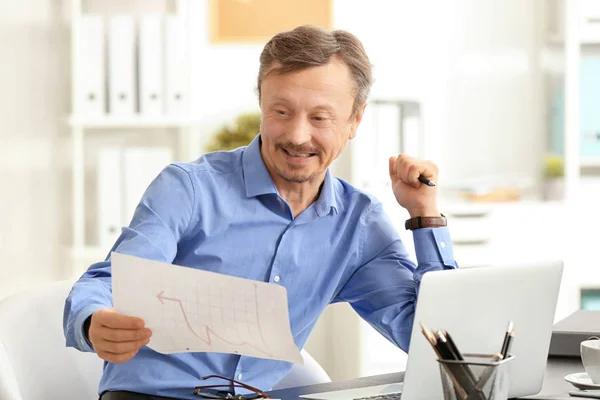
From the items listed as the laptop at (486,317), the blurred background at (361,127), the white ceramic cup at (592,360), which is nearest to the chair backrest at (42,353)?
the laptop at (486,317)

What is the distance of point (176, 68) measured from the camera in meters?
3.13

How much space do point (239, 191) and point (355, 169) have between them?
5.75 feet

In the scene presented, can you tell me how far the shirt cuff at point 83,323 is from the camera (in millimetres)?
1201

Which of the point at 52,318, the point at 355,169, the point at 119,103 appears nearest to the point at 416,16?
the point at 355,169

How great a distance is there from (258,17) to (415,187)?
6.79 feet

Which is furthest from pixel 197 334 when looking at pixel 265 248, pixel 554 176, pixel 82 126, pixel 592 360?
pixel 554 176

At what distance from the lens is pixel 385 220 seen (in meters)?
1.67

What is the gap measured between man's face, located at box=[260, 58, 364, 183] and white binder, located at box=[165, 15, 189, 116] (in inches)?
64.7

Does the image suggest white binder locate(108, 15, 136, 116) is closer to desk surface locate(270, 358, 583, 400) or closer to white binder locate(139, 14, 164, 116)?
white binder locate(139, 14, 164, 116)

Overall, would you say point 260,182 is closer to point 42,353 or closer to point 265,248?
point 265,248

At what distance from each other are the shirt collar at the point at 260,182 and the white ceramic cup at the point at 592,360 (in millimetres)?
540

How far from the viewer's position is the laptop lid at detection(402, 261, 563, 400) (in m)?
1.09

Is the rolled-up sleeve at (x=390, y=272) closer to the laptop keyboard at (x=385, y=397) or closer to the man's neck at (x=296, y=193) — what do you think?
the man's neck at (x=296, y=193)

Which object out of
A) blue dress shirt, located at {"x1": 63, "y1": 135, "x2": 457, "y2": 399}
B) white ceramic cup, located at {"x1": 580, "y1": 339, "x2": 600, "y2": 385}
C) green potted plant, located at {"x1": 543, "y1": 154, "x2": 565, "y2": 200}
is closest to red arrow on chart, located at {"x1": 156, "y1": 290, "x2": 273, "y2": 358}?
blue dress shirt, located at {"x1": 63, "y1": 135, "x2": 457, "y2": 399}
